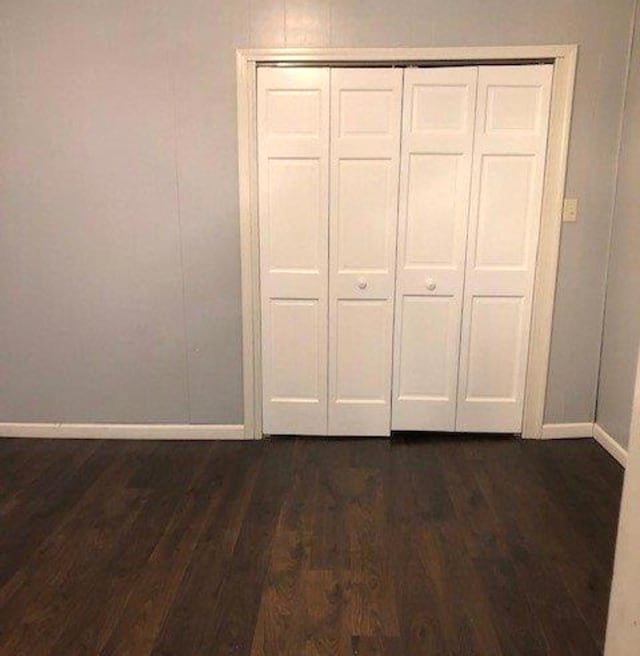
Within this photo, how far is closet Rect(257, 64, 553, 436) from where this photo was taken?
2566 millimetres

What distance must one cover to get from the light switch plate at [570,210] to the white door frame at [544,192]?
29 millimetres

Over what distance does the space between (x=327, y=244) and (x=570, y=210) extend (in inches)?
49.4

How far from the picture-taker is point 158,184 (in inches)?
104

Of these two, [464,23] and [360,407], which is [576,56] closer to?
[464,23]

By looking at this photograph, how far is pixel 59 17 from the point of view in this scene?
2.49 m

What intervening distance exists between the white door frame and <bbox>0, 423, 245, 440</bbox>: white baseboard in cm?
13

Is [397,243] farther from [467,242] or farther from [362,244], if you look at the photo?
[467,242]

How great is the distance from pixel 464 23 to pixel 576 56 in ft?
1.85

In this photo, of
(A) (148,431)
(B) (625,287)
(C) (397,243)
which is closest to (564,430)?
(B) (625,287)

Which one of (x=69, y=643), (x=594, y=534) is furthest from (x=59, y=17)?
(x=594, y=534)

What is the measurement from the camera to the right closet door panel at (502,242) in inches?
100

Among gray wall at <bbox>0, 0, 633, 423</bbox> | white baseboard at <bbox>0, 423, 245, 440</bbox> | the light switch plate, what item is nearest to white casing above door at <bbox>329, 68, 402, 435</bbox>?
gray wall at <bbox>0, 0, 633, 423</bbox>

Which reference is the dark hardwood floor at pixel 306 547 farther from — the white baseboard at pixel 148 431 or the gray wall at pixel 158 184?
the gray wall at pixel 158 184

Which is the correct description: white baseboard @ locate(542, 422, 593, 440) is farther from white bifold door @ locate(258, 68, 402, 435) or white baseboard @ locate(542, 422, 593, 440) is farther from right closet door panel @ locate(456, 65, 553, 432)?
white bifold door @ locate(258, 68, 402, 435)
